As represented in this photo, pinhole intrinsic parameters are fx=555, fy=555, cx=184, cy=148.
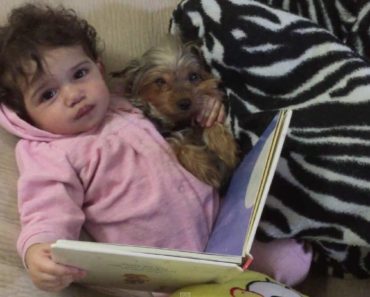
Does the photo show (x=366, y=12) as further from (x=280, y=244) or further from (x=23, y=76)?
(x=23, y=76)

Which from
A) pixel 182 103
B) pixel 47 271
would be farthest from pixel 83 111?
pixel 47 271

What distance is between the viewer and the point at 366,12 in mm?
1392

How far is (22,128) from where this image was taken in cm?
129

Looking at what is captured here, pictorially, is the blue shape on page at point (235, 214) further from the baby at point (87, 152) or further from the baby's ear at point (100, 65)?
the baby's ear at point (100, 65)

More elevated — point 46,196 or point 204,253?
point 204,253

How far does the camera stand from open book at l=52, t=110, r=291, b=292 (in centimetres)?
A: 83

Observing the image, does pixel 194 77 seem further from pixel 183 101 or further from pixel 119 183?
pixel 119 183

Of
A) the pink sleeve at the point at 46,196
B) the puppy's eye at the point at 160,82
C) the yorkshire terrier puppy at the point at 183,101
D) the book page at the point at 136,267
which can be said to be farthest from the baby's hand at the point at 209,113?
the book page at the point at 136,267

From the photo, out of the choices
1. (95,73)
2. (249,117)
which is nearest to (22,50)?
(95,73)

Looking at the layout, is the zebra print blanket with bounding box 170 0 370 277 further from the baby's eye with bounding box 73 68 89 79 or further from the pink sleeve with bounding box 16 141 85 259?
the pink sleeve with bounding box 16 141 85 259

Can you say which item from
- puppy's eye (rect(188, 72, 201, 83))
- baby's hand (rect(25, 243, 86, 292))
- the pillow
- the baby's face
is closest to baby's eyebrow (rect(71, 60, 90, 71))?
the baby's face

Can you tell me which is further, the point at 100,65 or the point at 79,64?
the point at 100,65

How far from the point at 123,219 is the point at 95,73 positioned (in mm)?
358

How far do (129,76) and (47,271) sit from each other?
670 millimetres
